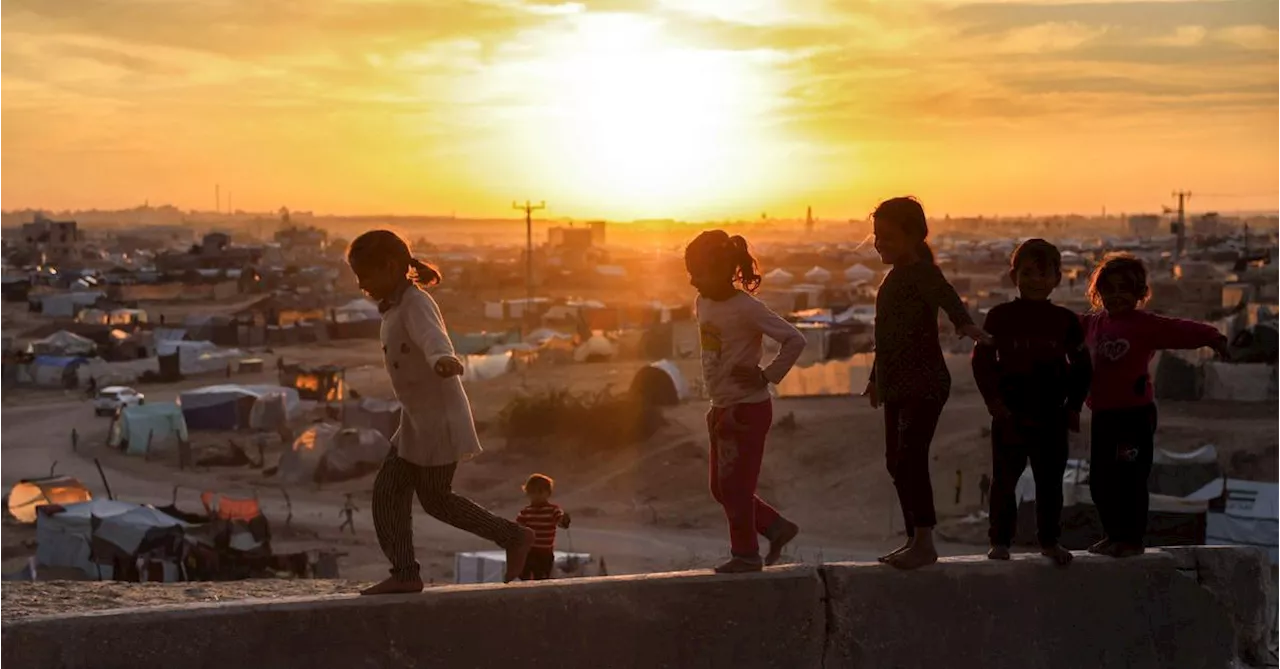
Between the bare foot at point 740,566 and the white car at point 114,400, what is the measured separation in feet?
104

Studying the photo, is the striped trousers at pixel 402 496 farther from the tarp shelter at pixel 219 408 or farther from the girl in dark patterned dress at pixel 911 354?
the tarp shelter at pixel 219 408

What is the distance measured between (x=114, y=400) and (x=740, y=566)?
34.5m

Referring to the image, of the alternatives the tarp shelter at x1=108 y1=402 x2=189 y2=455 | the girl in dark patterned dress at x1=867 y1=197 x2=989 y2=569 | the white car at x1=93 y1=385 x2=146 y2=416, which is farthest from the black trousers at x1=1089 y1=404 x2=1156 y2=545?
the white car at x1=93 y1=385 x2=146 y2=416

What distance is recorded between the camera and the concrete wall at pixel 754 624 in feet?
12.0

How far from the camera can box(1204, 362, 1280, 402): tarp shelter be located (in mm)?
27266

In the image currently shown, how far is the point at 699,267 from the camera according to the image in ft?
15.0

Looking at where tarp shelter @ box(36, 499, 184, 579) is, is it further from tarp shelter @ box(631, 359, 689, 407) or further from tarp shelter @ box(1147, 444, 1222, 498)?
tarp shelter @ box(1147, 444, 1222, 498)

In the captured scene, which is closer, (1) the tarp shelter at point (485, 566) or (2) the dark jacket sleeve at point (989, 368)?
(2) the dark jacket sleeve at point (989, 368)

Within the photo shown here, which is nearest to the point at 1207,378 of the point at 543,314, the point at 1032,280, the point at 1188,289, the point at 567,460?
the point at 567,460

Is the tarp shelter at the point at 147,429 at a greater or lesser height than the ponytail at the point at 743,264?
lesser

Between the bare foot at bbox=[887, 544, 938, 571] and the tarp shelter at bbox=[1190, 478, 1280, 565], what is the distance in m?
13.9

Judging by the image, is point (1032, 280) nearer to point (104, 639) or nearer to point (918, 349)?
point (918, 349)

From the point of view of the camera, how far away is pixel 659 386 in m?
31.2

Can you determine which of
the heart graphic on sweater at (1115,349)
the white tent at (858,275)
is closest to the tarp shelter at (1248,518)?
the heart graphic on sweater at (1115,349)
